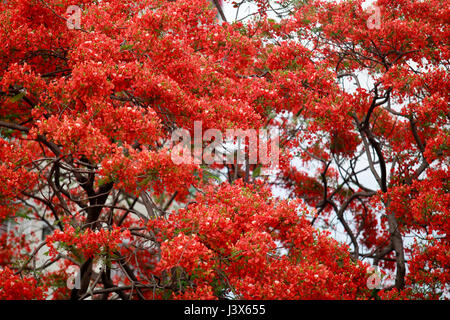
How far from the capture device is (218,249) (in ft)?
17.2

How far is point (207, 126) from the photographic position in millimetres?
6578

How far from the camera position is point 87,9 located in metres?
7.16

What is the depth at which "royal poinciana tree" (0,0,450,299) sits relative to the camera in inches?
204

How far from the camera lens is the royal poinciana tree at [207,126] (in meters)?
5.19

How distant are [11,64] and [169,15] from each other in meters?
2.15

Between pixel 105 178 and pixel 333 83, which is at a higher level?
pixel 333 83

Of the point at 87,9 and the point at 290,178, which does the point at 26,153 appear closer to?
the point at 87,9

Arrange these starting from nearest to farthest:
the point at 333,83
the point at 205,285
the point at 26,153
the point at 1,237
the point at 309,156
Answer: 1. the point at 205,285
2. the point at 26,153
3. the point at 333,83
4. the point at 309,156
5. the point at 1,237

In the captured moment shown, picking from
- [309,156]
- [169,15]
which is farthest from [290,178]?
[169,15]

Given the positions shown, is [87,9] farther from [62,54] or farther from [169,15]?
[169,15]

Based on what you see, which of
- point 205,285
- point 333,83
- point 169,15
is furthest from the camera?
point 333,83
